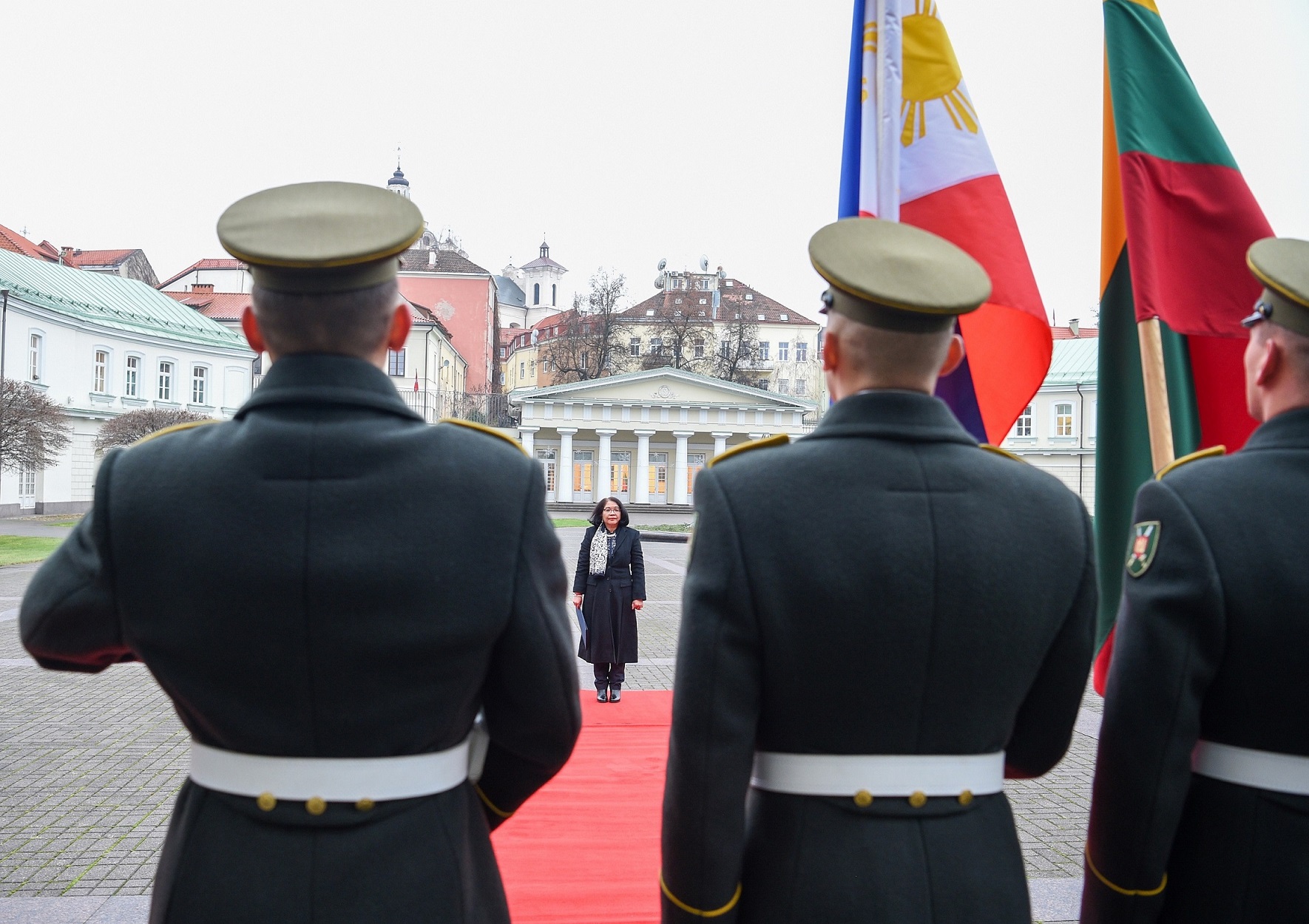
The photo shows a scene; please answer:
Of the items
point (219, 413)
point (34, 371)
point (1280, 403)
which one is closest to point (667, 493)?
point (219, 413)

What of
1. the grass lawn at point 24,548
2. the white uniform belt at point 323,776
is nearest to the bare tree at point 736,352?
the grass lawn at point 24,548

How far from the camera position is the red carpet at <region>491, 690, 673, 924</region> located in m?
4.01

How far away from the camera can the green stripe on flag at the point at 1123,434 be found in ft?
11.7

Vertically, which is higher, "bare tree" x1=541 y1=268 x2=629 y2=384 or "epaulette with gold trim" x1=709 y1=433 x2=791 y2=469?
"bare tree" x1=541 y1=268 x2=629 y2=384

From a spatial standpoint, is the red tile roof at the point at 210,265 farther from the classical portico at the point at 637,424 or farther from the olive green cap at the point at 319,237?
the olive green cap at the point at 319,237

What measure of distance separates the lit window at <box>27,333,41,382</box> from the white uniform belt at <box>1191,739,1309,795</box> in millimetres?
45062

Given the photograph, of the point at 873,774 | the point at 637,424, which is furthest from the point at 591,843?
the point at 637,424

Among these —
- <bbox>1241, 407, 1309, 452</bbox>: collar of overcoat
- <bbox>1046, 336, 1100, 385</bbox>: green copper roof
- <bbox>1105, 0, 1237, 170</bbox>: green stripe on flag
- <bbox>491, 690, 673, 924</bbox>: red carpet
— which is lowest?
<bbox>491, 690, 673, 924</bbox>: red carpet

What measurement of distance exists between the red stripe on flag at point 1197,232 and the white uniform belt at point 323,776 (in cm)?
280

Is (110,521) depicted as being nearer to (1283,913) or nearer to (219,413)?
(1283,913)

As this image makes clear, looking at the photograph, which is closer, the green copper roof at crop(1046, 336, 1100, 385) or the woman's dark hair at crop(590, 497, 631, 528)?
the woman's dark hair at crop(590, 497, 631, 528)

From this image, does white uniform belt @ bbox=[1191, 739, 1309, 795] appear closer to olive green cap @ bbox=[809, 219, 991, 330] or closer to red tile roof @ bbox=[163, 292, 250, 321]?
olive green cap @ bbox=[809, 219, 991, 330]

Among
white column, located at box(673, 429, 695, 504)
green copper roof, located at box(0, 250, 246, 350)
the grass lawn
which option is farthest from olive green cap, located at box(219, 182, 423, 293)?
white column, located at box(673, 429, 695, 504)

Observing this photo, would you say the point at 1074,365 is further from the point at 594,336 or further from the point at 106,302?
the point at 106,302
